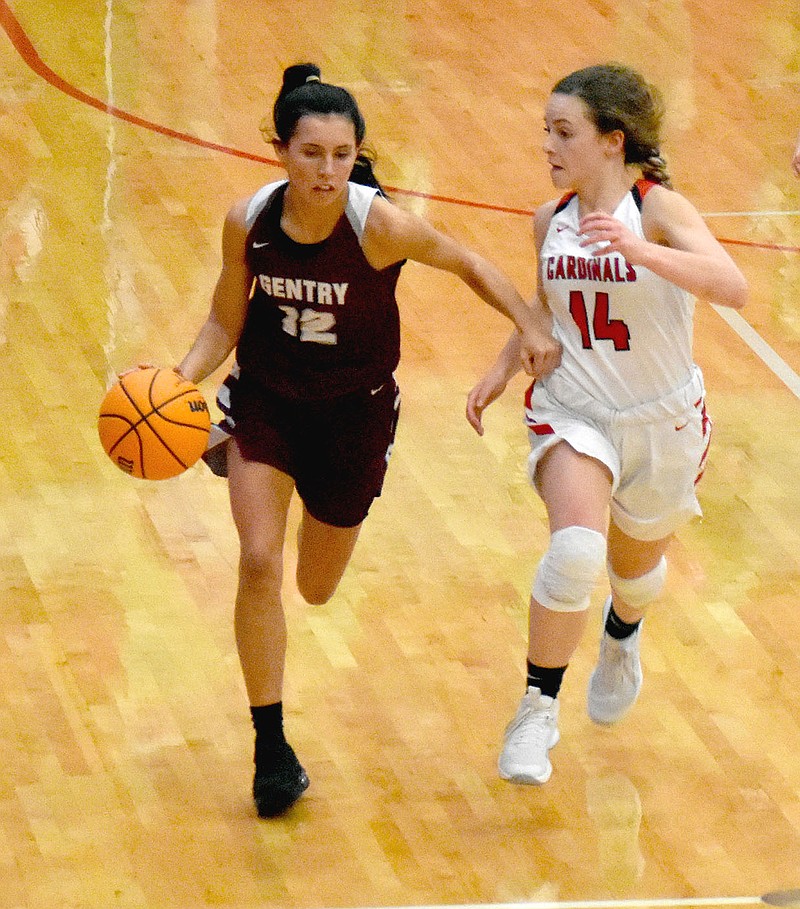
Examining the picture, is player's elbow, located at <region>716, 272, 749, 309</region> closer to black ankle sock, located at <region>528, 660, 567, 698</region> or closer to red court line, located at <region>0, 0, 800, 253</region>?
black ankle sock, located at <region>528, 660, 567, 698</region>

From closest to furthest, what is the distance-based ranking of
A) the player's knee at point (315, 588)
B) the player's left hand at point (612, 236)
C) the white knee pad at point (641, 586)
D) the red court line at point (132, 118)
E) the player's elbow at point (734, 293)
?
1. the player's left hand at point (612, 236)
2. the player's elbow at point (734, 293)
3. the white knee pad at point (641, 586)
4. the player's knee at point (315, 588)
5. the red court line at point (132, 118)

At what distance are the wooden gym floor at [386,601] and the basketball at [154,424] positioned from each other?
942 millimetres

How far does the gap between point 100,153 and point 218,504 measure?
3.70 m

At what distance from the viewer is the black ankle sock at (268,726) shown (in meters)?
4.83

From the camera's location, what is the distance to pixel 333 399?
480 centimetres

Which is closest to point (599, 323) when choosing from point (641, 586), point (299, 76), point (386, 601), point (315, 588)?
point (641, 586)

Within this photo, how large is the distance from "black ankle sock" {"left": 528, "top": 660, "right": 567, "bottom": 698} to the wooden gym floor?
37 centimetres

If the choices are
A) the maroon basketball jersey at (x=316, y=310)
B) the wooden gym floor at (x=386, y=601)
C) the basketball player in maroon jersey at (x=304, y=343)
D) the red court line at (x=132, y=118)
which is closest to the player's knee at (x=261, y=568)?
the basketball player in maroon jersey at (x=304, y=343)

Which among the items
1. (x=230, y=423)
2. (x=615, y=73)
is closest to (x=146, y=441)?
(x=230, y=423)

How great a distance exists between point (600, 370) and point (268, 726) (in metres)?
1.31

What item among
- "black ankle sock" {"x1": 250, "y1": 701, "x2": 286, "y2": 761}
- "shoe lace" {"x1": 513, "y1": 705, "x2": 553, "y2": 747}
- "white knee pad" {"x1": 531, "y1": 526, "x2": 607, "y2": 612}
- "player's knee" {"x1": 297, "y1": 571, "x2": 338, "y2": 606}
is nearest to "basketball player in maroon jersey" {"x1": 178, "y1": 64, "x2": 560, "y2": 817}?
"black ankle sock" {"x1": 250, "y1": 701, "x2": 286, "y2": 761}

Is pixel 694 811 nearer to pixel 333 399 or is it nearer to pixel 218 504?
pixel 333 399

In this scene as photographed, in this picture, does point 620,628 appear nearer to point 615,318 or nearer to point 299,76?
point 615,318

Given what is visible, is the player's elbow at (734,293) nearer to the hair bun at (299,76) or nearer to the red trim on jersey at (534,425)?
the red trim on jersey at (534,425)
